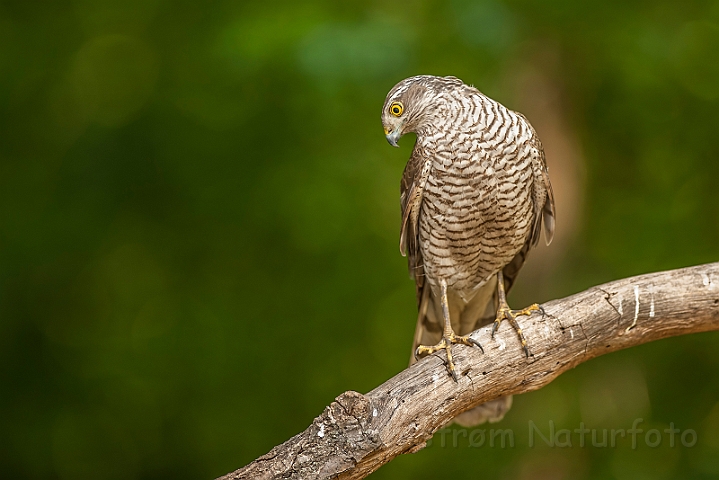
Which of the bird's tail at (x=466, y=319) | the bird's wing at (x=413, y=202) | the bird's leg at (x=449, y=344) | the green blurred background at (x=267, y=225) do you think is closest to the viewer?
the bird's leg at (x=449, y=344)

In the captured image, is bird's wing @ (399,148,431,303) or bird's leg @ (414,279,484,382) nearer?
bird's leg @ (414,279,484,382)

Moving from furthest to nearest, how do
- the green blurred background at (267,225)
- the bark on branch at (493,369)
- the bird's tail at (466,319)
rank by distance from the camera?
the green blurred background at (267,225)
the bird's tail at (466,319)
the bark on branch at (493,369)

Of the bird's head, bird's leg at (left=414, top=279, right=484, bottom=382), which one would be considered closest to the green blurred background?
the bird's head

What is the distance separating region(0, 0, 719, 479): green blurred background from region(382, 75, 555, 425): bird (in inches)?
50.0

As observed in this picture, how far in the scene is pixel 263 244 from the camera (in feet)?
15.1

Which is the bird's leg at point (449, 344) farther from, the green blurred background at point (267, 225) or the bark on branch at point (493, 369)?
the green blurred background at point (267, 225)

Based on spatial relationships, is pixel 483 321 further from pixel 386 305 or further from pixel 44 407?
pixel 44 407

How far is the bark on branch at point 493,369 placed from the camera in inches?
84.3

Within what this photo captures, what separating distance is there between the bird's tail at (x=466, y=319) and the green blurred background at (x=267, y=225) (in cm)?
84

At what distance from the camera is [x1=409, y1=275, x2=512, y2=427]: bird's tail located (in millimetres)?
3311

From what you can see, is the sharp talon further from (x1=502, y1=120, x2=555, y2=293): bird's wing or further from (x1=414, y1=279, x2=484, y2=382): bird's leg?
(x1=502, y1=120, x2=555, y2=293): bird's wing

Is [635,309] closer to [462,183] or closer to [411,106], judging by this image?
[462,183]

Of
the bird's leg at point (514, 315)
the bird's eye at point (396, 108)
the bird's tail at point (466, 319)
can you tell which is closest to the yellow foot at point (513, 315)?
the bird's leg at point (514, 315)

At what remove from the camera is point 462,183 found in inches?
103
